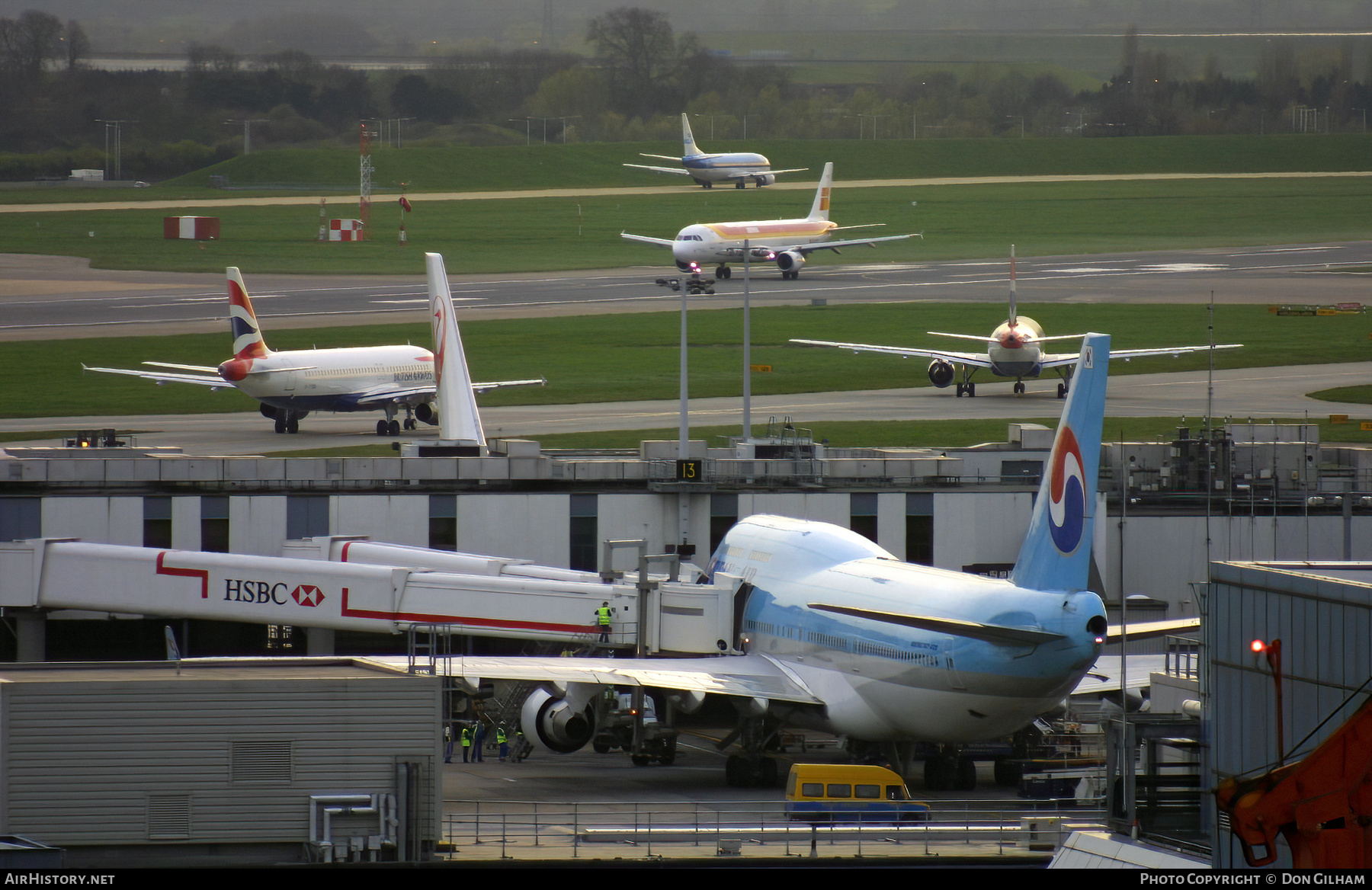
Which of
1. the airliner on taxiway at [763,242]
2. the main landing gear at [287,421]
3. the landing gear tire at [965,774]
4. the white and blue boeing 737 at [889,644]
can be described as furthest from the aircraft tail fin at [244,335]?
the airliner on taxiway at [763,242]

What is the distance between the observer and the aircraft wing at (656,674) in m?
40.9

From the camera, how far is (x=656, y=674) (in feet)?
138

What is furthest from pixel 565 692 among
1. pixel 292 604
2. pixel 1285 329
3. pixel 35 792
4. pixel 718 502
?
pixel 1285 329

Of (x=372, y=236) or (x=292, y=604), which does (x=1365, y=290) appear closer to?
(x=372, y=236)

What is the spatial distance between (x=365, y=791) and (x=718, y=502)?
94.2 feet

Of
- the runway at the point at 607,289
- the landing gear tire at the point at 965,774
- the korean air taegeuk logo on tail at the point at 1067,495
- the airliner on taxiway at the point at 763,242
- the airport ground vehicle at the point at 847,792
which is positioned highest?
the airliner on taxiway at the point at 763,242

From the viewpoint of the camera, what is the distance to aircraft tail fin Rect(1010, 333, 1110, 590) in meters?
36.5

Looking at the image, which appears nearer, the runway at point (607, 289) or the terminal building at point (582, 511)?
the terminal building at point (582, 511)

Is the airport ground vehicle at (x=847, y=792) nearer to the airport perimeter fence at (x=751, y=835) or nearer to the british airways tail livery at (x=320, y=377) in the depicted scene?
the airport perimeter fence at (x=751, y=835)

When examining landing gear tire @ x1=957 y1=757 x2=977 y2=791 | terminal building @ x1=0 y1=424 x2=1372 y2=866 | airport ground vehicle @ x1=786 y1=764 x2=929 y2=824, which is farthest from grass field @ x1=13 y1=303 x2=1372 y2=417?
airport ground vehicle @ x1=786 y1=764 x2=929 y2=824

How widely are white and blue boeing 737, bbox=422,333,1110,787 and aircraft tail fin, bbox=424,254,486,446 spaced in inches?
891

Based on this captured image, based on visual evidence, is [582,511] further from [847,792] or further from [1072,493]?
[1072,493]

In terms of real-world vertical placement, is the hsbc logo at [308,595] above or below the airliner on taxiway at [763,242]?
below

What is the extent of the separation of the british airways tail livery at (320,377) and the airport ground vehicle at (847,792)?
5115 centimetres
